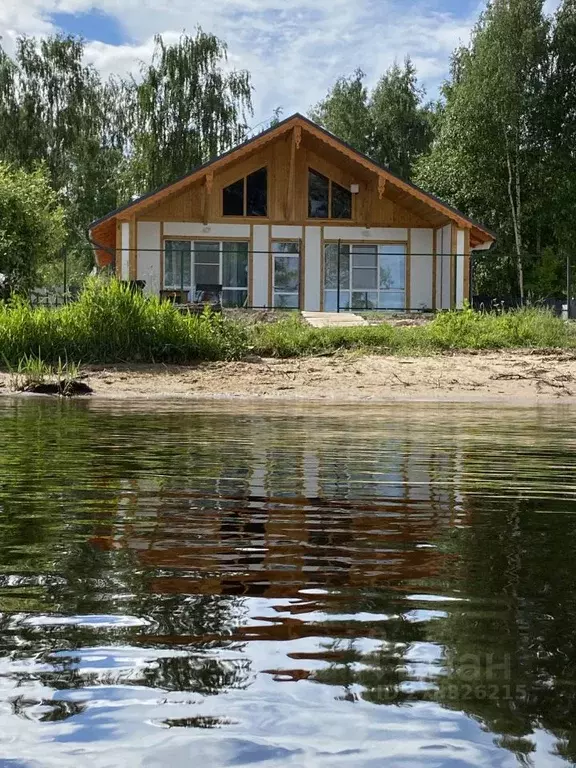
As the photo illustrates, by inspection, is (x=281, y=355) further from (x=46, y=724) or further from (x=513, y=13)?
(x=513, y=13)

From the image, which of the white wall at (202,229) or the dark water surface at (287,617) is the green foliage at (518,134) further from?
the dark water surface at (287,617)

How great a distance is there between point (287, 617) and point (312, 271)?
2788 centimetres

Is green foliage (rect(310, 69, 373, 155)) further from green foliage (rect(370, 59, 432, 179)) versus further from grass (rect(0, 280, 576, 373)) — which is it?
grass (rect(0, 280, 576, 373))

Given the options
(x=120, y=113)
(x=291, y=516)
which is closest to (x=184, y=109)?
(x=120, y=113)

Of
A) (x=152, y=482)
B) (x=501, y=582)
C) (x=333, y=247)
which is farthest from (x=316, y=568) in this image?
(x=333, y=247)

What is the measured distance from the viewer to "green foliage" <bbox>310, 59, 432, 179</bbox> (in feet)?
168

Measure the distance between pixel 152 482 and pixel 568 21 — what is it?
39.6 meters

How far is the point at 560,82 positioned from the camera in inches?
1590

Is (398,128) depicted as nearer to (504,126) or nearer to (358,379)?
(504,126)

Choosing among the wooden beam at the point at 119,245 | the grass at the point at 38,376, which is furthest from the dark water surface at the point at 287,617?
the wooden beam at the point at 119,245

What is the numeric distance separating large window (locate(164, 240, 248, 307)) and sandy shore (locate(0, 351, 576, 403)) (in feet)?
44.7

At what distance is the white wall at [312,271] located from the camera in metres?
30.1

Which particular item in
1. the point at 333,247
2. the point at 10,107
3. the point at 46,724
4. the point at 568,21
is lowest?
the point at 46,724

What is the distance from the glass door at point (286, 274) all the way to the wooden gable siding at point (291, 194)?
82cm
